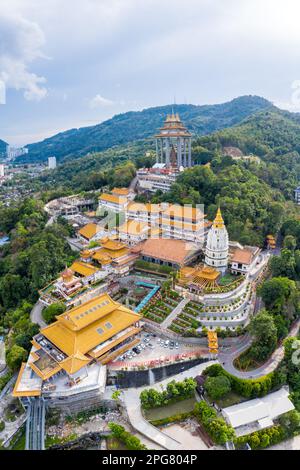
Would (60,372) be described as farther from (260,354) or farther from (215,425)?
(260,354)

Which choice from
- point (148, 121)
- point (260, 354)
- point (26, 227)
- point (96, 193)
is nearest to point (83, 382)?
point (260, 354)

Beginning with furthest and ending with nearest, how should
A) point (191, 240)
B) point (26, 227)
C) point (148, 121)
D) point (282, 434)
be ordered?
point (148, 121) → point (26, 227) → point (191, 240) → point (282, 434)

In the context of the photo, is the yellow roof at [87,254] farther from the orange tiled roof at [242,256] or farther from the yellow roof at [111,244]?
the orange tiled roof at [242,256]

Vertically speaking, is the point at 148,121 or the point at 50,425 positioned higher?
the point at 148,121

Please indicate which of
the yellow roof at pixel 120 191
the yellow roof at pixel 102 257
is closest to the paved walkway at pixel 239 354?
the yellow roof at pixel 102 257

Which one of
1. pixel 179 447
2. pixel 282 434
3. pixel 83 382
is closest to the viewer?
pixel 179 447
